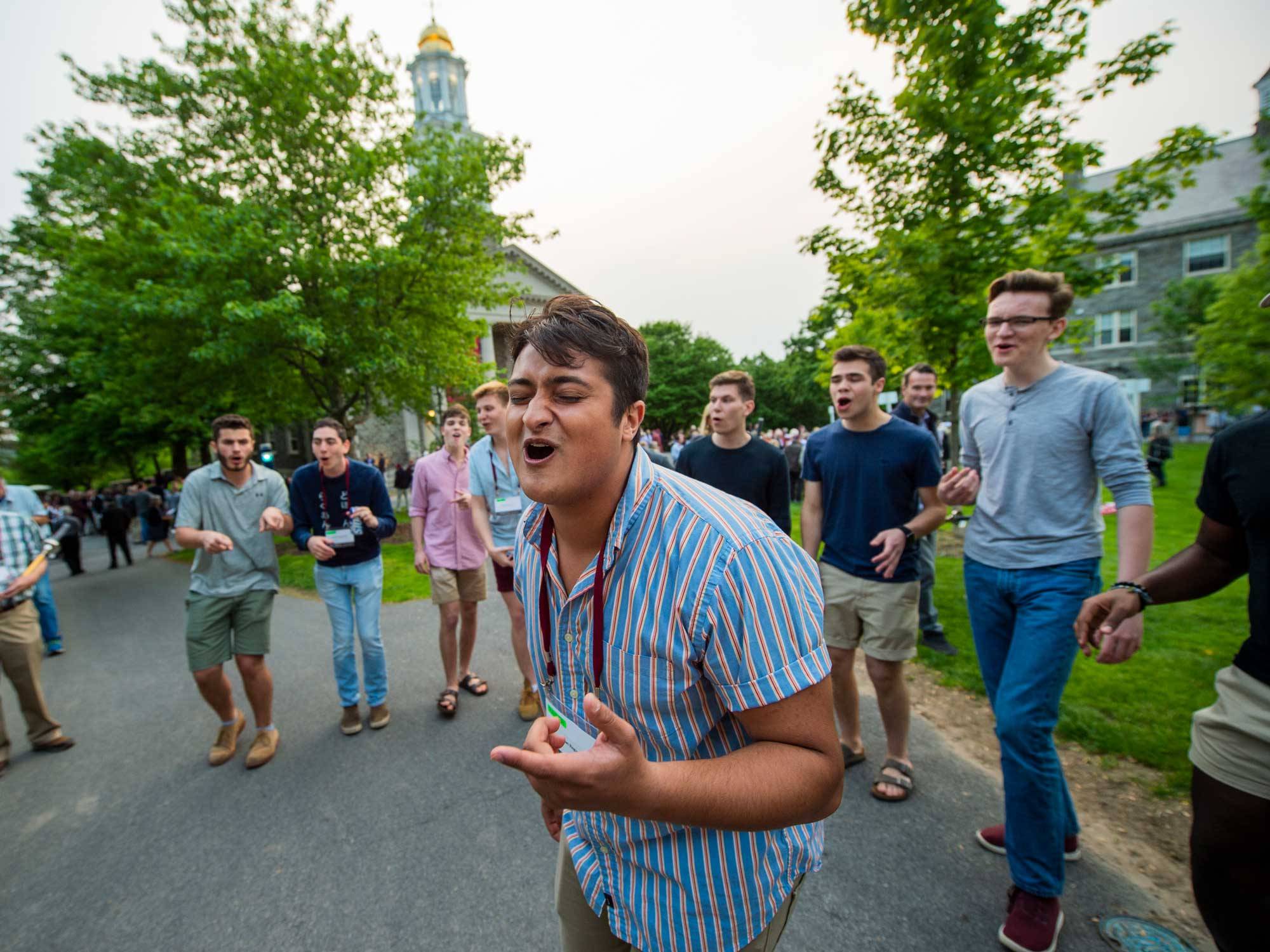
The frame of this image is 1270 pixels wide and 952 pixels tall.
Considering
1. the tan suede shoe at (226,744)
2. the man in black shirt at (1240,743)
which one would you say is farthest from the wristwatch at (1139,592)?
the tan suede shoe at (226,744)

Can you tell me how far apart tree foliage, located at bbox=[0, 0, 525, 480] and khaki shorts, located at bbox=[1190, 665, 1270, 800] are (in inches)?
549

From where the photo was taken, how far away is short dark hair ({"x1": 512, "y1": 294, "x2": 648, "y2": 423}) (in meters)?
1.33

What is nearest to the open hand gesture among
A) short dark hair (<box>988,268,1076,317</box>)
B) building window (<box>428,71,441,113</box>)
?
short dark hair (<box>988,268,1076,317</box>)

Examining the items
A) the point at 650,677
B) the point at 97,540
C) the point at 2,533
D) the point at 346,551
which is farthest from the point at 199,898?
the point at 97,540

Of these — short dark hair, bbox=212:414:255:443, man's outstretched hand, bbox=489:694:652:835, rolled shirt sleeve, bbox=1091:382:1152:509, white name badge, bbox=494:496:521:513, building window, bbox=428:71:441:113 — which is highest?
building window, bbox=428:71:441:113

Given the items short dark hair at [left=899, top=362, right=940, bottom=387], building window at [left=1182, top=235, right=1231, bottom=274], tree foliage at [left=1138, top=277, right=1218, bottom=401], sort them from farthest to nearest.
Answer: building window at [left=1182, top=235, right=1231, bottom=274]
tree foliage at [left=1138, top=277, right=1218, bottom=401]
short dark hair at [left=899, top=362, right=940, bottom=387]

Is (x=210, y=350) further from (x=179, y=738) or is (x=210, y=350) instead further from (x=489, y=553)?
(x=489, y=553)

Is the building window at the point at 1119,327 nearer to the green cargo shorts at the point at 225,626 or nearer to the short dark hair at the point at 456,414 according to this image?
the short dark hair at the point at 456,414

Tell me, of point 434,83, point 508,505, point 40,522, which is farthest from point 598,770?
point 434,83

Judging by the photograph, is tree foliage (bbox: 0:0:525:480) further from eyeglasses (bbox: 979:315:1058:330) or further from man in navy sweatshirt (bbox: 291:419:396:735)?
eyeglasses (bbox: 979:315:1058:330)

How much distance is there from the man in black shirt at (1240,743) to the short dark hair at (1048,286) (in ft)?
2.49

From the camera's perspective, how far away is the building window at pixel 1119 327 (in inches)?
1464

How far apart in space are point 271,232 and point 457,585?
468 inches

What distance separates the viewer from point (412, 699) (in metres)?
5.11
